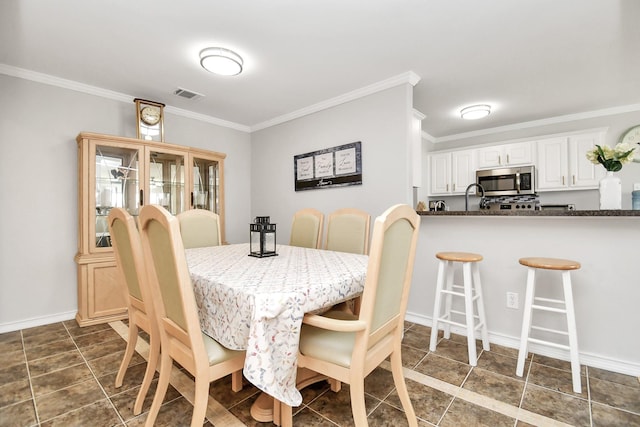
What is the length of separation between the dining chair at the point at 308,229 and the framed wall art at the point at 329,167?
2.23 feet

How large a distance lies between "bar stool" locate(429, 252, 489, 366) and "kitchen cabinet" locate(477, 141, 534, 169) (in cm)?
255

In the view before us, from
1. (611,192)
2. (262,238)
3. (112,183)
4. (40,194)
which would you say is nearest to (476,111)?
(611,192)

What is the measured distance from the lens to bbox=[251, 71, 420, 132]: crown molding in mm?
2758

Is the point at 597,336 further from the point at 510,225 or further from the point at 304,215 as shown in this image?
the point at 304,215

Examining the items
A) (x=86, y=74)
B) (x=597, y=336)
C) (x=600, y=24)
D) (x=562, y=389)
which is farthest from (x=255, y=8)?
(x=597, y=336)

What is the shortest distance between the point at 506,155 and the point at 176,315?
4.62 metres

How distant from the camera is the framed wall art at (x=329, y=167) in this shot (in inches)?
124

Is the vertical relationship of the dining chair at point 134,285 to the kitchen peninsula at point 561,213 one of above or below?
below

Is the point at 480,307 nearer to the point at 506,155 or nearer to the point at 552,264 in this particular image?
the point at 552,264

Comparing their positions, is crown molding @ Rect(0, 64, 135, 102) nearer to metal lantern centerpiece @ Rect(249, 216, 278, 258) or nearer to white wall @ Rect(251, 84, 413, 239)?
white wall @ Rect(251, 84, 413, 239)

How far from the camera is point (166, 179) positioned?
3.34 m

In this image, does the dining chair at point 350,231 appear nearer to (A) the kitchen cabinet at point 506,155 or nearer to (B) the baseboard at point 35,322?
(B) the baseboard at point 35,322

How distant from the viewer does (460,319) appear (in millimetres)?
2641

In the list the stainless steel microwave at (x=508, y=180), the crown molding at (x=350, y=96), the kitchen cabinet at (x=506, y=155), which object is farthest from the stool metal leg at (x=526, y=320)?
the kitchen cabinet at (x=506, y=155)
